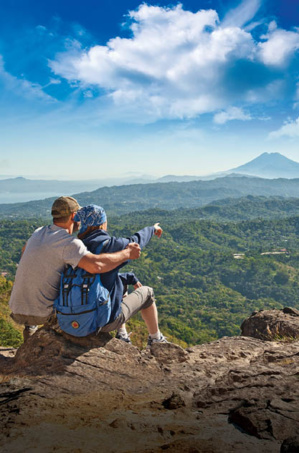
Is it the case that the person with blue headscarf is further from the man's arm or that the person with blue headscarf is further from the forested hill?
the forested hill

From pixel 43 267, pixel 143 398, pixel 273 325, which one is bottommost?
Answer: pixel 273 325

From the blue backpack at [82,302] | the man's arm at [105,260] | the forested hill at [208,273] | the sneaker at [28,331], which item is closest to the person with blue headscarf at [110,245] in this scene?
the man's arm at [105,260]

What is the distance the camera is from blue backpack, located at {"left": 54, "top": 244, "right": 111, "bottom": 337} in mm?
3807

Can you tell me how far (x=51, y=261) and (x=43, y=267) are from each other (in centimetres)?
14

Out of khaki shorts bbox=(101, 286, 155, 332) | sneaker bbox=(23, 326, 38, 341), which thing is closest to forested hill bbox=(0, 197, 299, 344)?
khaki shorts bbox=(101, 286, 155, 332)

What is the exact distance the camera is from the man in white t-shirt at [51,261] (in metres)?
3.78

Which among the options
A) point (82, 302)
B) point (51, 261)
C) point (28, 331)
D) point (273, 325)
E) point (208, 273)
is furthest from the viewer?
point (208, 273)

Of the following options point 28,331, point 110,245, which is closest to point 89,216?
point 110,245

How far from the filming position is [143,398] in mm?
3516

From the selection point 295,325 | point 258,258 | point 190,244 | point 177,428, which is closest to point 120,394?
point 177,428

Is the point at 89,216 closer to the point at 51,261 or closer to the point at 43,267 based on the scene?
the point at 51,261

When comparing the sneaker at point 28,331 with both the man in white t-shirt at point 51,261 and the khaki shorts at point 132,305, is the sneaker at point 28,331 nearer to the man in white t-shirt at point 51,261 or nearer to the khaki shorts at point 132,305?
the man in white t-shirt at point 51,261

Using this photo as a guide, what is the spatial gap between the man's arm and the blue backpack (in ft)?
0.47

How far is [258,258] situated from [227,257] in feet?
42.3
